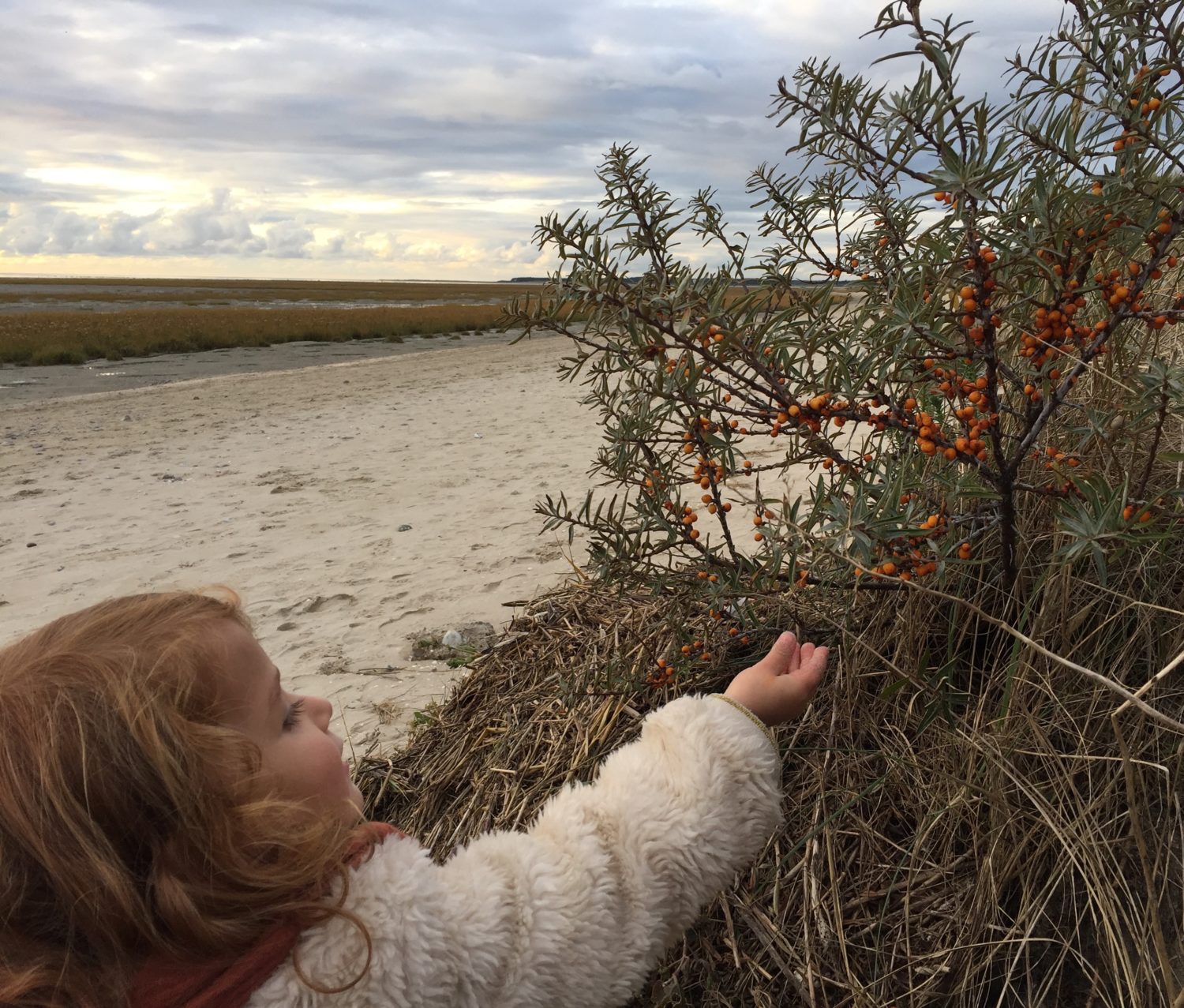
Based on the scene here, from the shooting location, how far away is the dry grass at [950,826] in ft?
4.69

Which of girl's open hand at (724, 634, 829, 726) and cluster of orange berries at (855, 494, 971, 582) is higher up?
cluster of orange berries at (855, 494, 971, 582)

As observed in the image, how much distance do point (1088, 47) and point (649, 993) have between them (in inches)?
79.0

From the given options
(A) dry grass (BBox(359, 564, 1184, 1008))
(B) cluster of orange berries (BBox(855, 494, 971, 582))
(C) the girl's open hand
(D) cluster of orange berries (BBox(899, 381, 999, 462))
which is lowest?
(A) dry grass (BBox(359, 564, 1184, 1008))

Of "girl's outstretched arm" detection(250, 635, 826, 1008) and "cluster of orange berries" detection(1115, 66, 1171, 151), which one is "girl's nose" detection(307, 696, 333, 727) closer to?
"girl's outstretched arm" detection(250, 635, 826, 1008)

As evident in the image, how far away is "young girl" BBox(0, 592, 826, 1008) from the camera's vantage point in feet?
3.78

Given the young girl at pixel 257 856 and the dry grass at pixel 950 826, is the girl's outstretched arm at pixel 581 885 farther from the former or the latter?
the dry grass at pixel 950 826

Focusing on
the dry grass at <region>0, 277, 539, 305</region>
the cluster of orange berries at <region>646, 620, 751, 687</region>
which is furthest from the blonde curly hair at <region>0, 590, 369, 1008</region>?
the dry grass at <region>0, 277, 539, 305</region>

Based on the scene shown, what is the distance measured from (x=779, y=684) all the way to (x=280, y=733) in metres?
0.94

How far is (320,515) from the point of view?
7.24 metres

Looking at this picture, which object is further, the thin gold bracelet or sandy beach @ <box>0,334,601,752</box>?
sandy beach @ <box>0,334,601,752</box>

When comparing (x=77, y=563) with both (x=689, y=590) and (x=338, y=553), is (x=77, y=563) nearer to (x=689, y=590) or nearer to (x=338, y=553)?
(x=338, y=553)

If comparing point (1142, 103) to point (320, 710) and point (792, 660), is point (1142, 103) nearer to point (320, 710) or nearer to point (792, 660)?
point (792, 660)

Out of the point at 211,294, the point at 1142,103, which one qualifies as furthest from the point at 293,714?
the point at 211,294

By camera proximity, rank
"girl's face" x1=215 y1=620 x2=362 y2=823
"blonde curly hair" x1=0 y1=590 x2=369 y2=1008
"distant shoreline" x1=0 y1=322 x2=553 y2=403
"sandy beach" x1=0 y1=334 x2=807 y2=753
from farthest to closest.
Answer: "distant shoreline" x1=0 y1=322 x2=553 y2=403, "sandy beach" x1=0 y1=334 x2=807 y2=753, "girl's face" x1=215 y1=620 x2=362 y2=823, "blonde curly hair" x1=0 y1=590 x2=369 y2=1008
